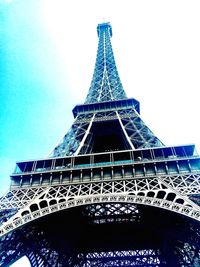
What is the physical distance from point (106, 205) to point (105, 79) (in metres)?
18.7

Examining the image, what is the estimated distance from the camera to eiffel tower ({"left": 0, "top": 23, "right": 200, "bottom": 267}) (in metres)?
13.3

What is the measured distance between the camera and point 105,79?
108 ft

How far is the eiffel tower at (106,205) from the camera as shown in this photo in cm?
1330

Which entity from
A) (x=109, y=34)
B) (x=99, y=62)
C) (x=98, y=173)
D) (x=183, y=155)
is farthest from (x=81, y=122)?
(x=109, y=34)

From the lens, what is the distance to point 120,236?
1975 centimetres

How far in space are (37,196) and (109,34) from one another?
39089 millimetres

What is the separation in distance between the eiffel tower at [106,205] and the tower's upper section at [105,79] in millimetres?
5352

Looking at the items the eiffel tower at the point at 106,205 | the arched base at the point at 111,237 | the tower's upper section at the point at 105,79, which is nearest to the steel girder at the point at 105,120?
the eiffel tower at the point at 106,205

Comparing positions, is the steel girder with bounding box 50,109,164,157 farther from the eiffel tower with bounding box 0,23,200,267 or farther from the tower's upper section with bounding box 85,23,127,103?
the tower's upper section with bounding box 85,23,127,103

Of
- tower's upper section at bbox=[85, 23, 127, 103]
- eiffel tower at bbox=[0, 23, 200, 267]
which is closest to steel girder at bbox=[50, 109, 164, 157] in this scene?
eiffel tower at bbox=[0, 23, 200, 267]

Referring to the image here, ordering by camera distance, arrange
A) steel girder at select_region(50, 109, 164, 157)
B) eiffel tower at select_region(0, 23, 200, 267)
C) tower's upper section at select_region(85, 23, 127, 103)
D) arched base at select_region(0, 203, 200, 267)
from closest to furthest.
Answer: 1. eiffel tower at select_region(0, 23, 200, 267)
2. arched base at select_region(0, 203, 200, 267)
3. steel girder at select_region(50, 109, 164, 157)
4. tower's upper section at select_region(85, 23, 127, 103)

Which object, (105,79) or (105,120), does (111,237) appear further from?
(105,79)

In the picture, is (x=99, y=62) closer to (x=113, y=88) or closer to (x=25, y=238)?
(x=113, y=88)

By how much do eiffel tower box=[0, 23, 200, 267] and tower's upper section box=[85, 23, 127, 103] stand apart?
535 cm
